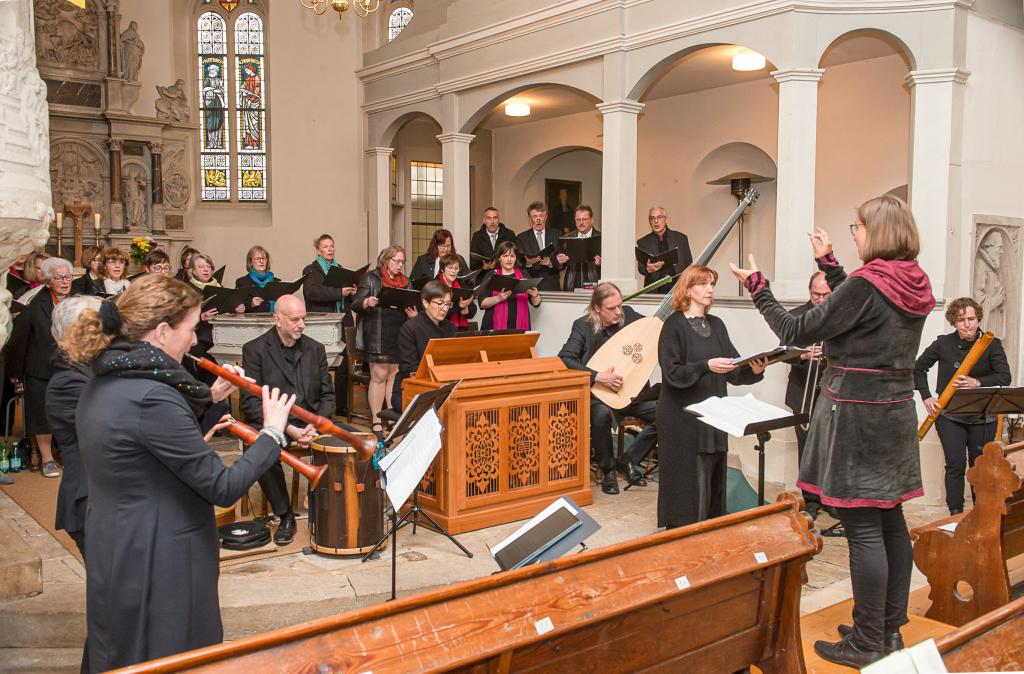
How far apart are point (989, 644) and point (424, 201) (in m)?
13.9

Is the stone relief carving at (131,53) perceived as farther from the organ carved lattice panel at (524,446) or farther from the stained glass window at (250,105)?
the organ carved lattice panel at (524,446)

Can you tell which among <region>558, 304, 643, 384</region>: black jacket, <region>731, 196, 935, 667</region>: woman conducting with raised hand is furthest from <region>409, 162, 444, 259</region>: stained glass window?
<region>731, 196, 935, 667</region>: woman conducting with raised hand

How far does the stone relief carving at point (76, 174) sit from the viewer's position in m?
12.1

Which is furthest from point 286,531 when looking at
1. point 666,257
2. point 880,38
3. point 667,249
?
point 880,38

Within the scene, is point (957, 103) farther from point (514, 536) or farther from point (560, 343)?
point (514, 536)

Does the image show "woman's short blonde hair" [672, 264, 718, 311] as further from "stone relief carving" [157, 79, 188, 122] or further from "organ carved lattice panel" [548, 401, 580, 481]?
"stone relief carving" [157, 79, 188, 122]

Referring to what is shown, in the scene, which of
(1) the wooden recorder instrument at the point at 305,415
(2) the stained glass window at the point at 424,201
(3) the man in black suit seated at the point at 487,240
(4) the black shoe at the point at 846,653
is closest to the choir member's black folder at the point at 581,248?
(3) the man in black suit seated at the point at 487,240

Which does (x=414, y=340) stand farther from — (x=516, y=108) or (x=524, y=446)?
(x=516, y=108)

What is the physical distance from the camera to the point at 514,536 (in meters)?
2.95

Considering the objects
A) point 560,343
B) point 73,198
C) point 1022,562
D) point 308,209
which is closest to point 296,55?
point 308,209

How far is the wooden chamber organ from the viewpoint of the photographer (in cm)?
545

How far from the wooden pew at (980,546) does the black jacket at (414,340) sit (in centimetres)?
384

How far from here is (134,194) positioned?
12.6m

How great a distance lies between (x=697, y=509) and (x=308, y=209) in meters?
10.1
